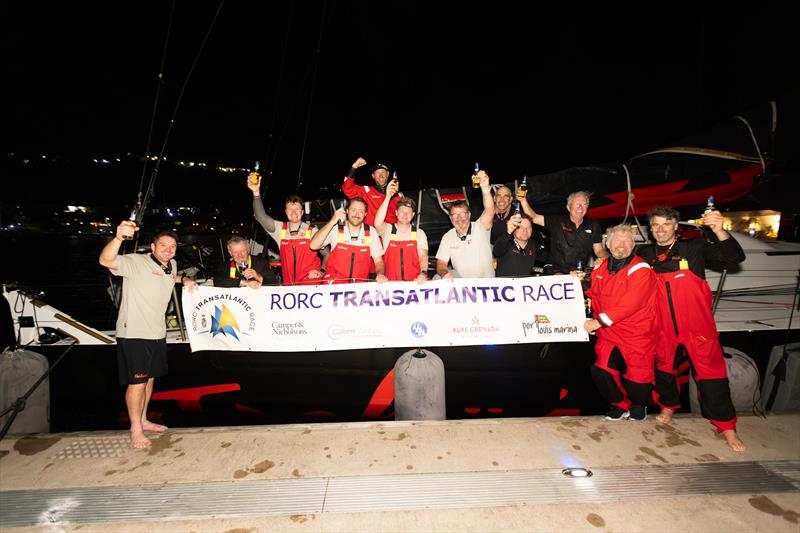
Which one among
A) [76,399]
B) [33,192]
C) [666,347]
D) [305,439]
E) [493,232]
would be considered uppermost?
[33,192]

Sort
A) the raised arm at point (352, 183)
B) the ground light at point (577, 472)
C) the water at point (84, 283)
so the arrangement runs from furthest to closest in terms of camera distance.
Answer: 1. the water at point (84, 283)
2. the raised arm at point (352, 183)
3. the ground light at point (577, 472)

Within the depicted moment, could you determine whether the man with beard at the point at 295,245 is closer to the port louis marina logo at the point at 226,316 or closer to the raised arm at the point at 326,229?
the raised arm at the point at 326,229

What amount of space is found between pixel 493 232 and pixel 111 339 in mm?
5484

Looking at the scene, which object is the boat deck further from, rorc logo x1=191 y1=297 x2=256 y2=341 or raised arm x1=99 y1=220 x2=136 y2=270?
raised arm x1=99 y1=220 x2=136 y2=270

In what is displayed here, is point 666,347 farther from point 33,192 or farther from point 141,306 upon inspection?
point 33,192

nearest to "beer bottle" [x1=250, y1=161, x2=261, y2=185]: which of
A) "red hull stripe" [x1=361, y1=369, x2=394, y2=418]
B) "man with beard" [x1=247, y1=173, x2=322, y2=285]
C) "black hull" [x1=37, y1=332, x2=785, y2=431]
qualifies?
"man with beard" [x1=247, y1=173, x2=322, y2=285]

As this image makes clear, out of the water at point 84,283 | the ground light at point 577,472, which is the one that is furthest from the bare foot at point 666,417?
the water at point 84,283

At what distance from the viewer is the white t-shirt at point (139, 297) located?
3.67 meters

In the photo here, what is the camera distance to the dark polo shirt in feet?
15.6

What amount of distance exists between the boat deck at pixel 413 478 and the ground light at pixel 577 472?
5cm

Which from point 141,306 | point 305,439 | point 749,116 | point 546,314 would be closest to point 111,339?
point 141,306

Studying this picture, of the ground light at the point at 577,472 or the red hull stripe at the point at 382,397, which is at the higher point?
the ground light at the point at 577,472

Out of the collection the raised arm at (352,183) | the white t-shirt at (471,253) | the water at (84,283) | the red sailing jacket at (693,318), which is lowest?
the water at (84,283)

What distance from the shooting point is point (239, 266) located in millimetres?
4523
